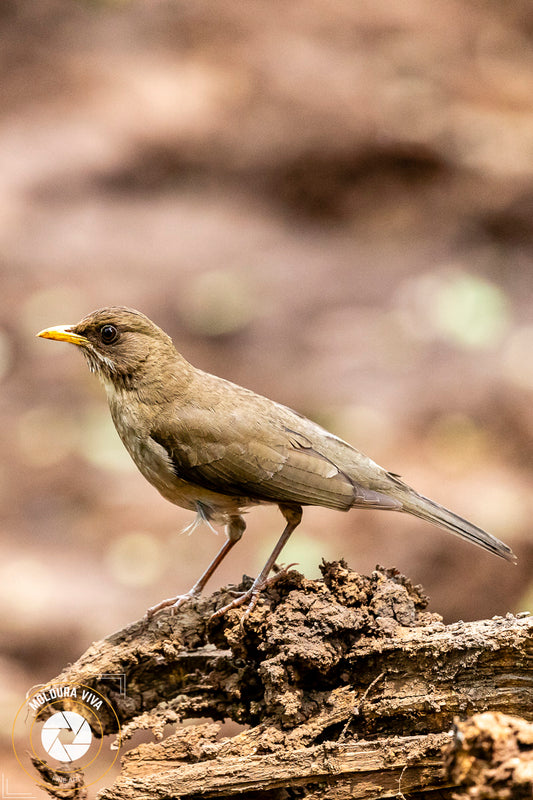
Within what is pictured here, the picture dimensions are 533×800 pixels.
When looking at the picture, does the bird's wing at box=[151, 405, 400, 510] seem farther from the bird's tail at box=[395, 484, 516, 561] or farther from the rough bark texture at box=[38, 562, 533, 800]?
the rough bark texture at box=[38, 562, 533, 800]

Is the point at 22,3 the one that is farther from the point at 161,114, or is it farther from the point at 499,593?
the point at 499,593

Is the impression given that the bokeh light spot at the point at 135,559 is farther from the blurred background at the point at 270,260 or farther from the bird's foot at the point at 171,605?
the bird's foot at the point at 171,605

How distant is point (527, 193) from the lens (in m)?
8.08

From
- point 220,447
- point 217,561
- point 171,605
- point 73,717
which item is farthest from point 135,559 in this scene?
point 220,447

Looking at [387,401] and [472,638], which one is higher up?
[387,401]

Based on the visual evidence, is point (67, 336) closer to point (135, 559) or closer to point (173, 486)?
point (173, 486)

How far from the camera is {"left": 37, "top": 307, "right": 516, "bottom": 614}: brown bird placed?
3600mm

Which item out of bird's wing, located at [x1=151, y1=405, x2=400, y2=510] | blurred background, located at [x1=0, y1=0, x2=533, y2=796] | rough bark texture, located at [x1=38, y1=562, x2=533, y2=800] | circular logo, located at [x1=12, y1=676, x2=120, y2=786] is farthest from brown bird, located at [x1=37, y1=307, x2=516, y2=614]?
blurred background, located at [x1=0, y1=0, x2=533, y2=796]

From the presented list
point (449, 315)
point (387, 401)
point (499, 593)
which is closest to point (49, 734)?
point (499, 593)

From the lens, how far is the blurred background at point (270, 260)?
612cm

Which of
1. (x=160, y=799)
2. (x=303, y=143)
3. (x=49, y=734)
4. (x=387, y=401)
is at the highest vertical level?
A: (x=303, y=143)

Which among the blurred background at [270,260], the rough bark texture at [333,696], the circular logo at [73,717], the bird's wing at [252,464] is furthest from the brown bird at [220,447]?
the blurred background at [270,260]

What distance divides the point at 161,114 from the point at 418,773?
7222mm

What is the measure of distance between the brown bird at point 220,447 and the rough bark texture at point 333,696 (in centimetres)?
28
